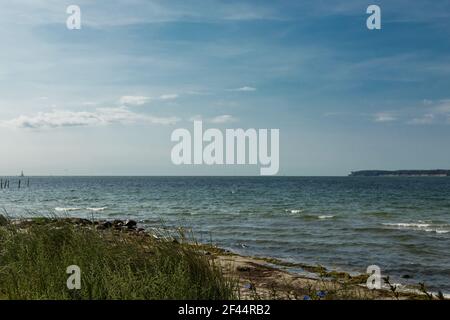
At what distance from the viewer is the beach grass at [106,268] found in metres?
6.71

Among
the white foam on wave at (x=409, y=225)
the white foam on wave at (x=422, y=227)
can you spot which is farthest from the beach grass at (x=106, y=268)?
the white foam on wave at (x=409, y=225)

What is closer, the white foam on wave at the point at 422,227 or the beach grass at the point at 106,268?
the beach grass at the point at 106,268

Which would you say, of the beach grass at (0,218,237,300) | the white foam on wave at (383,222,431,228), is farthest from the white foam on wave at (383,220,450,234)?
the beach grass at (0,218,237,300)

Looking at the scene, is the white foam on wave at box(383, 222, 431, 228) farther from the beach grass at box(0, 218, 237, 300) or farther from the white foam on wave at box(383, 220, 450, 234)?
the beach grass at box(0, 218, 237, 300)

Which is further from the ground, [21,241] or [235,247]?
[21,241]

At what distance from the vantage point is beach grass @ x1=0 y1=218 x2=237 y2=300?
671cm

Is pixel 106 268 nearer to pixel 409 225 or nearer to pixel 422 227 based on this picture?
pixel 422 227

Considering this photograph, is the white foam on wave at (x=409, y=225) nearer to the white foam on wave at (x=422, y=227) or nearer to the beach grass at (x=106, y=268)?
the white foam on wave at (x=422, y=227)

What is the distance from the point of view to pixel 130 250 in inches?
325

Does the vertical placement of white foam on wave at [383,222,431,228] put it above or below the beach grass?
below

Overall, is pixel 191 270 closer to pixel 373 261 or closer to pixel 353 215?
pixel 373 261

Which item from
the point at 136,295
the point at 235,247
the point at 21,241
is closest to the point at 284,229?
the point at 235,247

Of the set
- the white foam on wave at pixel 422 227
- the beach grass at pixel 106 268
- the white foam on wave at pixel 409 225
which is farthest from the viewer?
the white foam on wave at pixel 409 225
